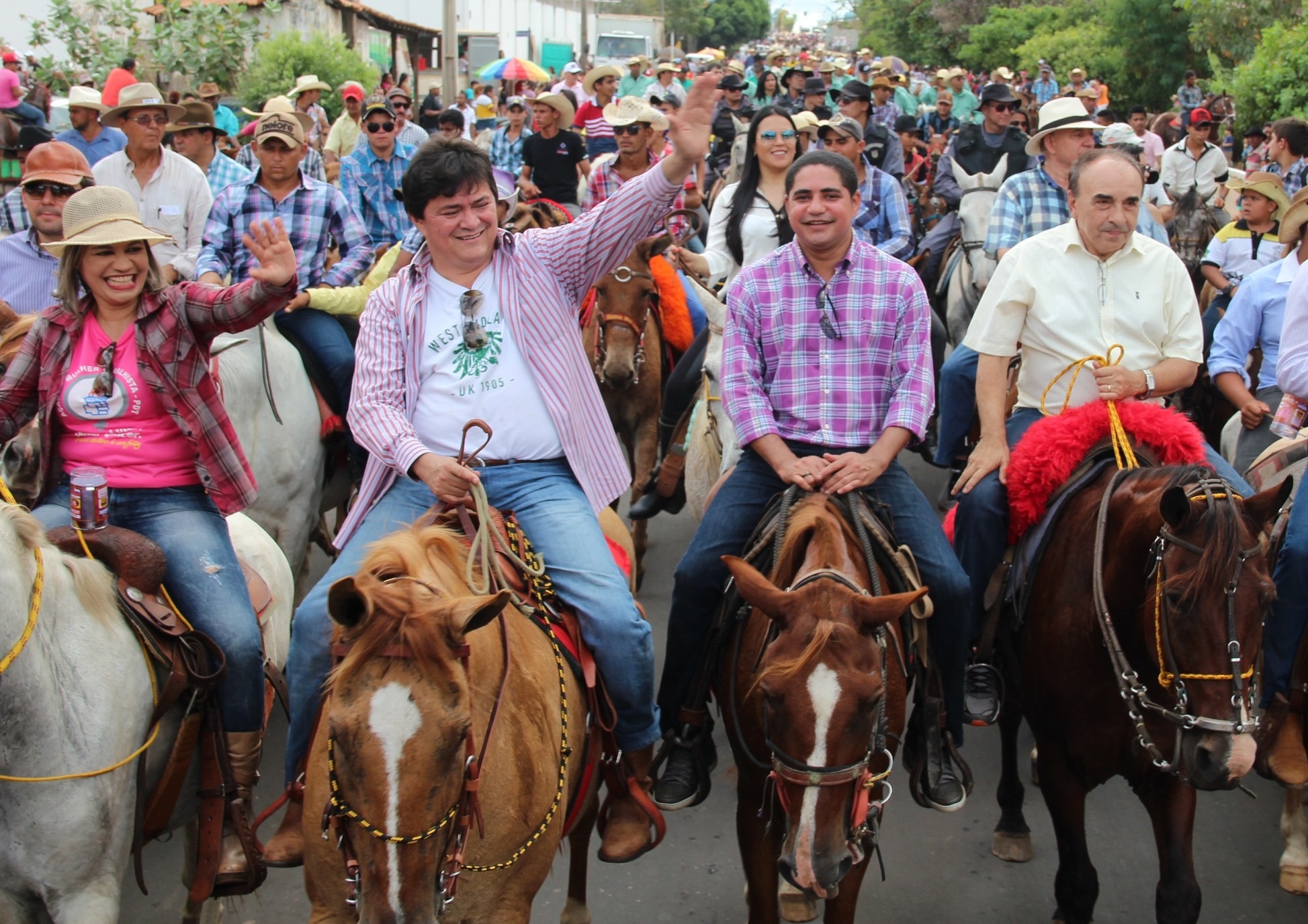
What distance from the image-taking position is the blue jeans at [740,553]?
4.21 metres

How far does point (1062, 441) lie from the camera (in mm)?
4559

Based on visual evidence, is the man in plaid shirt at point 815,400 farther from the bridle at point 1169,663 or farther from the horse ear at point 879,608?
the horse ear at point 879,608

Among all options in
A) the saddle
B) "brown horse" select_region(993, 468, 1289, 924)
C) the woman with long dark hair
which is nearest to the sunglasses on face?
the saddle

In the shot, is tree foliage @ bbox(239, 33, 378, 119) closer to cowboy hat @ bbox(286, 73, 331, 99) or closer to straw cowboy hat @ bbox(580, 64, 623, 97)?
cowboy hat @ bbox(286, 73, 331, 99)

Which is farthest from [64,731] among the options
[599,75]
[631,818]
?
[599,75]

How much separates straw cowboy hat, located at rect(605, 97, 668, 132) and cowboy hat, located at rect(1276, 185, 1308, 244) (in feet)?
15.1

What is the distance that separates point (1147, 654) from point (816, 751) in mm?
1343

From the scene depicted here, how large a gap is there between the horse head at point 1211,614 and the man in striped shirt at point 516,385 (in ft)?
5.36

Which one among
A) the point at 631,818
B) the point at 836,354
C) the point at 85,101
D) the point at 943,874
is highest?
the point at 85,101

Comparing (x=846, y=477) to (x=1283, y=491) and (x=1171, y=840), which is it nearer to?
(x=1283, y=491)

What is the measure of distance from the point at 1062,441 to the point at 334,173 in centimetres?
1220

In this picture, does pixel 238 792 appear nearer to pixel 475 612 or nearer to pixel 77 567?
pixel 77 567

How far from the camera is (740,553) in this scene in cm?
436

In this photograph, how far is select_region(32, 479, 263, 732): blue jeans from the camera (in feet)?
13.1
